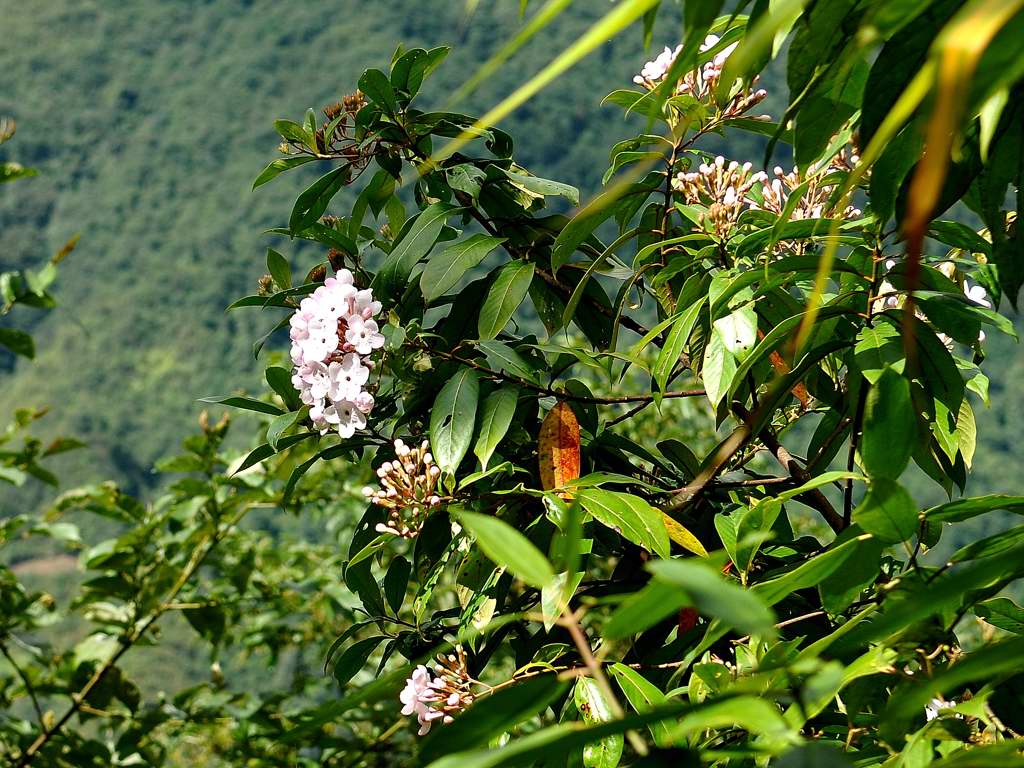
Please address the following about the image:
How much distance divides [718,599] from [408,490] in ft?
2.26

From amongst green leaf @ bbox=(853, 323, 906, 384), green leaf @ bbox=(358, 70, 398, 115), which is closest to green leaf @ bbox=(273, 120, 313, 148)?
green leaf @ bbox=(358, 70, 398, 115)

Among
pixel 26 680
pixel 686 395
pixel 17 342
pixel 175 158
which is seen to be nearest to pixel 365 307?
pixel 686 395

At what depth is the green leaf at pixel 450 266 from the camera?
1047 mm

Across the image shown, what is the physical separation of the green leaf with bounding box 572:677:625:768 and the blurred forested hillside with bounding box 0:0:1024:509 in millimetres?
20416

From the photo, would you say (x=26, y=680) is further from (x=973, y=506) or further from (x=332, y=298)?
(x=973, y=506)

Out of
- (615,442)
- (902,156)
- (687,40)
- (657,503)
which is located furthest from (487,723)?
(615,442)

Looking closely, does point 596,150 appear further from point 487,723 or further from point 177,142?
point 487,723

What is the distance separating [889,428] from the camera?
0.58m

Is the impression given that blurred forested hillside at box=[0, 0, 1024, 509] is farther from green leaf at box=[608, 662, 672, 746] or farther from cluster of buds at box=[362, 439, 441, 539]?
green leaf at box=[608, 662, 672, 746]

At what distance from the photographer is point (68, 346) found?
29672mm

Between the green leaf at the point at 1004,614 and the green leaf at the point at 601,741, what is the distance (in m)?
0.28

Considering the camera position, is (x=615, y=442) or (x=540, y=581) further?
(x=615, y=442)

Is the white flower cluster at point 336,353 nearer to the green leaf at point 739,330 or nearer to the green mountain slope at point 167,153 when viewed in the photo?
the green leaf at point 739,330

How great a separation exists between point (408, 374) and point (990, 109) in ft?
2.31
